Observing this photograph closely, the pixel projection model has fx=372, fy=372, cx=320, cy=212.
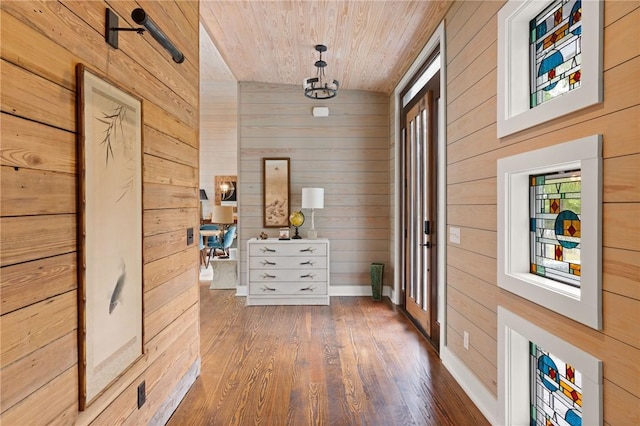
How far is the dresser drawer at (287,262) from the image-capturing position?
4.69 m

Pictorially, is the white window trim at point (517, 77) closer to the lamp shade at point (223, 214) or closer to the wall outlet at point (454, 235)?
the wall outlet at point (454, 235)

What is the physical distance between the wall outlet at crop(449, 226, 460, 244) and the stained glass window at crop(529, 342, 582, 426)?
36.0 inches

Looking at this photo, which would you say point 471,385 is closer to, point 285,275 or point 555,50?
point 555,50

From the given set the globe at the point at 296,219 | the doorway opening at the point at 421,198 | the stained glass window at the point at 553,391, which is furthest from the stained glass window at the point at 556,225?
the globe at the point at 296,219

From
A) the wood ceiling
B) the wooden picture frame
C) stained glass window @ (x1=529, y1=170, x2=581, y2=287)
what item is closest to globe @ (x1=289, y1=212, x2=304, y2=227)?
the wood ceiling

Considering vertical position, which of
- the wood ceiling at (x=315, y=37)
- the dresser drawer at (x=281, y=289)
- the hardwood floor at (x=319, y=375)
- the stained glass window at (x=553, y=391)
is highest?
the wood ceiling at (x=315, y=37)

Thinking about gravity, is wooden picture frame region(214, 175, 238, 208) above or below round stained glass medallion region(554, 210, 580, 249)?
above

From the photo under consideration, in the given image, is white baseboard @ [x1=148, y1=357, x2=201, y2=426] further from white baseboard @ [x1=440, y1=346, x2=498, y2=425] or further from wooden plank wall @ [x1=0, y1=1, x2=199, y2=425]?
white baseboard @ [x1=440, y1=346, x2=498, y2=425]

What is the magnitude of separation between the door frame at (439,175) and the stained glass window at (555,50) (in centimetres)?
103

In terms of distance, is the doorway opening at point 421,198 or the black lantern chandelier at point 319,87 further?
the black lantern chandelier at point 319,87

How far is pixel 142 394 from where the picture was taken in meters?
1.88

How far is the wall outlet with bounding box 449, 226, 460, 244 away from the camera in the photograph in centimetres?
267

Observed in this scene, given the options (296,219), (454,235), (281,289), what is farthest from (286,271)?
(454,235)

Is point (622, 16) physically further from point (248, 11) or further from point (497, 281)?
point (248, 11)
